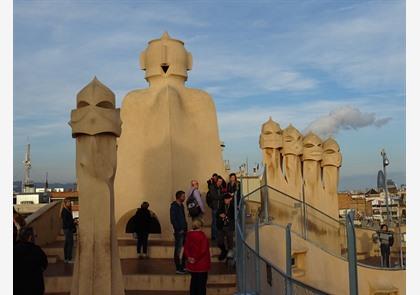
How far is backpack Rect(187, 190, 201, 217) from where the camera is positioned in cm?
887

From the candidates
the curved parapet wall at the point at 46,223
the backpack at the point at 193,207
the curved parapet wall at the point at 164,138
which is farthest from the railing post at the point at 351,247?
the curved parapet wall at the point at 46,223

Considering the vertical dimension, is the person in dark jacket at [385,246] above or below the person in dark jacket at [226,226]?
below

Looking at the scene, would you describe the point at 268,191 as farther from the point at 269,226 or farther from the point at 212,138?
the point at 212,138

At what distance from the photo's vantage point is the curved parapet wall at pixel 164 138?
11898 mm

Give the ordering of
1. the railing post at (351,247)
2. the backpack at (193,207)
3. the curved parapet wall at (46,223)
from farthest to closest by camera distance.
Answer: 1. the curved parapet wall at (46,223)
2. the backpack at (193,207)
3. the railing post at (351,247)

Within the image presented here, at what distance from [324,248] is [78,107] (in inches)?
354

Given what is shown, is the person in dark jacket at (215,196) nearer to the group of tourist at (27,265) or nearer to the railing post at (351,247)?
the group of tourist at (27,265)

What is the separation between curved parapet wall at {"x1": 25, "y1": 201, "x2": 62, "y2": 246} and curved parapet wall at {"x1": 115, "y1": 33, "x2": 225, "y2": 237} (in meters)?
1.54

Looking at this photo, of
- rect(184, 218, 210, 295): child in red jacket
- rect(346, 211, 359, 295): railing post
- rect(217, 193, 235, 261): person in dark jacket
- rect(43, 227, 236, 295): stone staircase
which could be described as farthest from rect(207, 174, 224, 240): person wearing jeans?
rect(346, 211, 359, 295): railing post

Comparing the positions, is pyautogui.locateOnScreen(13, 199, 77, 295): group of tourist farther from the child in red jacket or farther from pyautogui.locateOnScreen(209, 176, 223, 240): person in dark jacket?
pyautogui.locateOnScreen(209, 176, 223, 240): person in dark jacket

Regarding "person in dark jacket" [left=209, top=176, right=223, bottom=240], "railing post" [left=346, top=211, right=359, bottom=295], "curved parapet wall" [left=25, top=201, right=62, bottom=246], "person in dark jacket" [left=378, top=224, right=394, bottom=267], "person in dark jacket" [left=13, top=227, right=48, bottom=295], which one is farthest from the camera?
"person in dark jacket" [left=378, top=224, right=394, bottom=267]

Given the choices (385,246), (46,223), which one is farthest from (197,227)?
(385,246)

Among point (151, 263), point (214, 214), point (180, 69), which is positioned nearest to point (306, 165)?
point (180, 69)

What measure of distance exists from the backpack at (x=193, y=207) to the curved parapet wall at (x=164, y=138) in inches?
90.4
